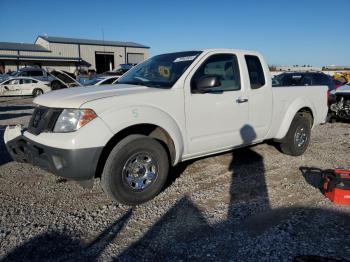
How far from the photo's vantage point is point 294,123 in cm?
579

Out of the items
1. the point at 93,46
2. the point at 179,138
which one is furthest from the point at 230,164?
the point at 93,46

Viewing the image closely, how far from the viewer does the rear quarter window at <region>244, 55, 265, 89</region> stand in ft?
16.4

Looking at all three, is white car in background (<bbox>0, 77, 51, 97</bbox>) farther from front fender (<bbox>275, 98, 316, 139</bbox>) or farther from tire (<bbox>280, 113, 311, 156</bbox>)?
front fender (<bbox>275, 98, 316, 139</bbox>)

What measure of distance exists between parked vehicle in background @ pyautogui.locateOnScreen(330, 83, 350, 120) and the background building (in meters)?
41.3

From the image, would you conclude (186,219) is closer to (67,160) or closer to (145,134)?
(145,134)

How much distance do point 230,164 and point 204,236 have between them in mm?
2477

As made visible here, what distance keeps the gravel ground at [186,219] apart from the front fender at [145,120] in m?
0.74

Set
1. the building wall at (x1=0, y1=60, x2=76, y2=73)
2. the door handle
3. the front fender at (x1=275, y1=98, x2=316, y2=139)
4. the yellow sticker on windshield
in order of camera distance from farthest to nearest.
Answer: the building wall at (x1=0, y1=60, x2=76, y2=73)
the front fender at (x1=275, y1=98, x2=316, y2=139)
the door handle
the yellow sticker on windshield

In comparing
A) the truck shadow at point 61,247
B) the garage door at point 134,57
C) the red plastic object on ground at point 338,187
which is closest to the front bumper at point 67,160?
the truck shadow at point 61,247

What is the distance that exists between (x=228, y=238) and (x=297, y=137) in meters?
3.37

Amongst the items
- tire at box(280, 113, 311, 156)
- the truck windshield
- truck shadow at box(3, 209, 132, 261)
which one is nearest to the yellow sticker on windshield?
the truck windshield

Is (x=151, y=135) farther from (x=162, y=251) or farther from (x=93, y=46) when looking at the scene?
(x=93, y=46)

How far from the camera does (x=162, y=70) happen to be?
457 centimetres

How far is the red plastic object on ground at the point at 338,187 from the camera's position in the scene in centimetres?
388
